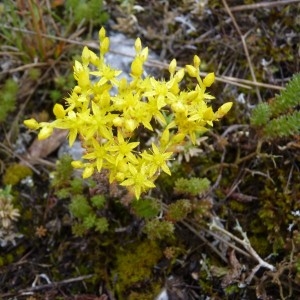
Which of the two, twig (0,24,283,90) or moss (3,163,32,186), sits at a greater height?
twig (0,24,283,90)

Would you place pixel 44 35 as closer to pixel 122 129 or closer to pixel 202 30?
pixel 202 30

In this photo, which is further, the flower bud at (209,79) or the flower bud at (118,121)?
the flower bud at (209,79)

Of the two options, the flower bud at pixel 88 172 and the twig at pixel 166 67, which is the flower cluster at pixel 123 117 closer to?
the flower bud at pixel 88 172

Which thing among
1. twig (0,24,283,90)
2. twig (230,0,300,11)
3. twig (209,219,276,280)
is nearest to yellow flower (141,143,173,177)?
twig (209,219,276,280)

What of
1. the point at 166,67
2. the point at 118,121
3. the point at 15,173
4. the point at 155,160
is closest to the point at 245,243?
the point at 155,160

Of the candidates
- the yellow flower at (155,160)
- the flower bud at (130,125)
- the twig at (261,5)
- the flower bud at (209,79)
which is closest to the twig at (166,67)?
the twig at (261,5)

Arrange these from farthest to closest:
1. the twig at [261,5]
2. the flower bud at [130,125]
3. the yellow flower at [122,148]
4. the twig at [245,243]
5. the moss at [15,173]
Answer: the twig at [261,5]
the moss at [15,173]
the twig at [245,243]
the yellow flower at [122,148]
the flower bud at [130,125]

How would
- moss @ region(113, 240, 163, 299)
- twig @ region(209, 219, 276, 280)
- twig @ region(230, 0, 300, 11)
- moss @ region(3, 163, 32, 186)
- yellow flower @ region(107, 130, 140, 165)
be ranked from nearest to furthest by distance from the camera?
yellow flower @ region(107, 130, 140, 165), twig @ region(209, 219, 276, 280), moss @ region(113, 240, 163, 299), moss @ region(3, 163, 32, 186), twig @ region(230, 0, 300, 11)

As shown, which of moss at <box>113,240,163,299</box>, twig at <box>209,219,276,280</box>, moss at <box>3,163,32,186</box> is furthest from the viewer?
moss at <box>3,163,32,186</box>

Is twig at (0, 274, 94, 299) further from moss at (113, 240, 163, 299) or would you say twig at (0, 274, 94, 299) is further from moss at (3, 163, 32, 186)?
moss at (3, 163, 32, 186)
